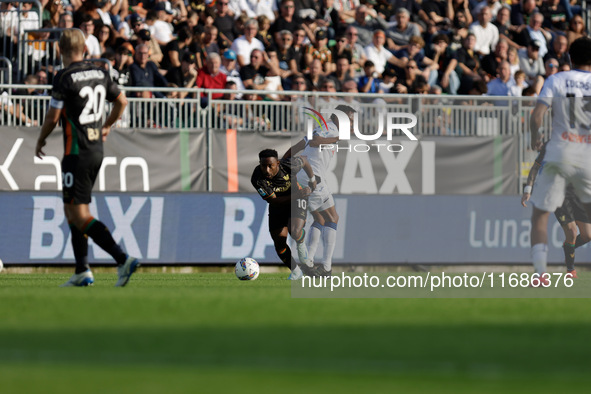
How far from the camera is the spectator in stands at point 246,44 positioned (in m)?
20.9

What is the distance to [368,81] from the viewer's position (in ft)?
69.1

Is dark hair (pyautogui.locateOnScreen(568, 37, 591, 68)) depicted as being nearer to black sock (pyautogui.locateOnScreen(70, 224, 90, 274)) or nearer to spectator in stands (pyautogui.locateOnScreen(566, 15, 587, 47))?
black sock (pyautogui.locateOnScreen(70, 224, 90, 274))

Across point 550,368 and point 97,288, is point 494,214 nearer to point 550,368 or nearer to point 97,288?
point 97,288

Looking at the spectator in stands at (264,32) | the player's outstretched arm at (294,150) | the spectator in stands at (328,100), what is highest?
the spectator in stands at (264,32)

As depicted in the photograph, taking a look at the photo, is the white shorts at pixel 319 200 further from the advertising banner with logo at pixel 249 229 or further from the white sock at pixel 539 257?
the white sock at pixel 539 257

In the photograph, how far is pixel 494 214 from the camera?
Result: 747 inches

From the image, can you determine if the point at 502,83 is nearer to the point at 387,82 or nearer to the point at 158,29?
the point at 387,82

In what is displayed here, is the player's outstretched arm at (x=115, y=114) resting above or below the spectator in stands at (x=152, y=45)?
below

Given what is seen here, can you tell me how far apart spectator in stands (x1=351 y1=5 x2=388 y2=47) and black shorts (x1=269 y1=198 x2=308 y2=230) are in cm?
841

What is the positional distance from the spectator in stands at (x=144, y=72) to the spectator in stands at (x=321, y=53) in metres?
3.19

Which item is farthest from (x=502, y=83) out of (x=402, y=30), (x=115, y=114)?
(x=115, y=114)

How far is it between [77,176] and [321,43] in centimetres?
1089

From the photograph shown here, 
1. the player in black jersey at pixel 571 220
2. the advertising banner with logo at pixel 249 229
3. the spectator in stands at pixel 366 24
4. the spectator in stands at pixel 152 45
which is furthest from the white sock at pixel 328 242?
the spectator in stands at pixel 366 24

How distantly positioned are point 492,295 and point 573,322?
3.09 metres
